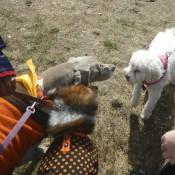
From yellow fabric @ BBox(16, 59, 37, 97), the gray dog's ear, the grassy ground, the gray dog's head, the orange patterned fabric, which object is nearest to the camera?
the orange patterned fabric

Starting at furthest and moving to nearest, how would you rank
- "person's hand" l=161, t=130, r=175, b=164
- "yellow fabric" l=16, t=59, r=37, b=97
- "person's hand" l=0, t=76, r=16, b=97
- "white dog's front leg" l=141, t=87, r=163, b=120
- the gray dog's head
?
"white dog's front leg" l=141, t=87, r=163, b=120, the gray dog's head, "yellow fabric" l=16, t=59, r=37, b=97, "person's hand" l=161, t=130, r=175, b=164, "person's hand" l=0, t=76, r=16, b=97

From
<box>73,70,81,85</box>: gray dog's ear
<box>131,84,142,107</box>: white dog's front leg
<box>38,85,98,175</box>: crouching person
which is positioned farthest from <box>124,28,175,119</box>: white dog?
<box>38,85,98,175</box>: crouching person

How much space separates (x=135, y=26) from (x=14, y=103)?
2900 millimetres

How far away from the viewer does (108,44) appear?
5.10 metres

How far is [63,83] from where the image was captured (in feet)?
12.0

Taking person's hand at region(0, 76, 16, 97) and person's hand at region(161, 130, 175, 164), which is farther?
person's hand at region(161, 130, 175, 164)

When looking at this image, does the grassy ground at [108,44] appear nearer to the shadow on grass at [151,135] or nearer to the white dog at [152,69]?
the shadow on grass at [151,135]

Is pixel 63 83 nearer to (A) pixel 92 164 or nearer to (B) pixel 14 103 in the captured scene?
(B) pixel 14 103

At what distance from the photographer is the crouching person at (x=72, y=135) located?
8.89 feet

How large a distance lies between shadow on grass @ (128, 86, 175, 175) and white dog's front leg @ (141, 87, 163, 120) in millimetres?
108

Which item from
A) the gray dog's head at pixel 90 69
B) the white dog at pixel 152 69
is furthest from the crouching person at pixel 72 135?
the white dog at pixel 152 69

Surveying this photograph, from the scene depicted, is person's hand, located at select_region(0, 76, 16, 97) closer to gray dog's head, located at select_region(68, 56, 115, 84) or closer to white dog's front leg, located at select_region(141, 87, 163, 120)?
gray dog's head, located at select_region(68, 56, 115, 84)

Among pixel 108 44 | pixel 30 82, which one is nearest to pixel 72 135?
pixel 30 82

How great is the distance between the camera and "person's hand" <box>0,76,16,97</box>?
2.52 metres
